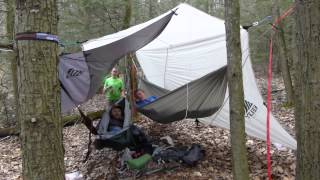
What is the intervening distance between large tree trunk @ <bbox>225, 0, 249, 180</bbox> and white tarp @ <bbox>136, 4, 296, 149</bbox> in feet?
4.54

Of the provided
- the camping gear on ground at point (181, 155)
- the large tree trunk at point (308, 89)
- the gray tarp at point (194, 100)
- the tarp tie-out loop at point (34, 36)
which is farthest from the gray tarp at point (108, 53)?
the tarp tie-out loop at point (34, 36)

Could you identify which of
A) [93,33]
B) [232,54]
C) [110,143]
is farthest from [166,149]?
[93,33]

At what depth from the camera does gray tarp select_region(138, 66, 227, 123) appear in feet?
14.2

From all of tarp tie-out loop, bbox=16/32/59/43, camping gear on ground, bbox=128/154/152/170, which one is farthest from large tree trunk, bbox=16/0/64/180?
camping gear on ground, bbox=128/154/152/170

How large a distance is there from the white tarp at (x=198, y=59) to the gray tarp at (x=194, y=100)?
1.14 ft

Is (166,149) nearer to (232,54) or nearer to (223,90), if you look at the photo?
(223,90)

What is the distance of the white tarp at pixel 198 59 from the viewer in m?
4.52

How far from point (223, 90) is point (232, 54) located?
142cm

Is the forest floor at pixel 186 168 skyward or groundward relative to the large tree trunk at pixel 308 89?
groundward

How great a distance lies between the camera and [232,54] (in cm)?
305

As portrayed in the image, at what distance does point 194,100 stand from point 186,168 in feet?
2.59

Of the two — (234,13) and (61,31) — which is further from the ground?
(234,13)

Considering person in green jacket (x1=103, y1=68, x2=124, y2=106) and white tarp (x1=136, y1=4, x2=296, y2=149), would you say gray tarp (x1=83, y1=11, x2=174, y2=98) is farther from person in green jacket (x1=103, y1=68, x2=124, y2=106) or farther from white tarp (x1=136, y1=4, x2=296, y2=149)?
person in green jacket (x1=103, y1=68, x2=124, y2=106)

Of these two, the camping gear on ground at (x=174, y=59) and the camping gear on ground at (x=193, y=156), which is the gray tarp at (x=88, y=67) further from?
the camping gear on ground at (x=193, y=156)
